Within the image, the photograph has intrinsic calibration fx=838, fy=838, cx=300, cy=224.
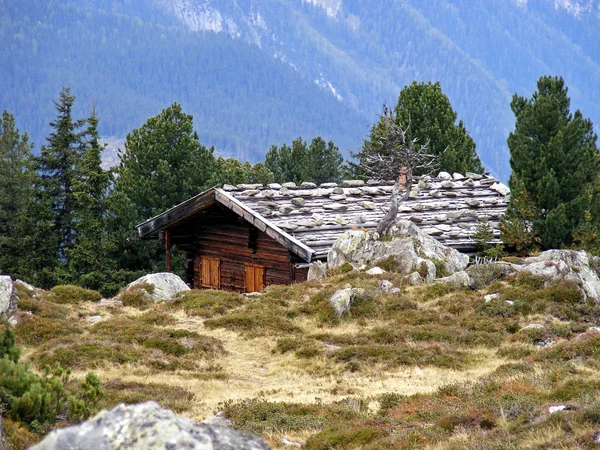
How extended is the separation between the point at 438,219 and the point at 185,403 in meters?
17.3

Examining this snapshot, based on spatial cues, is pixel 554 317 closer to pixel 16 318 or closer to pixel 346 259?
pixel 346 259

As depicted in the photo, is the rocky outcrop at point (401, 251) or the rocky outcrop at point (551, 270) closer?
the rocky outcrop at point (551, 270)

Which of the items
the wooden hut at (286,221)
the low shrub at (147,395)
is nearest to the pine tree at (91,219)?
the wooden hut at (286,221)

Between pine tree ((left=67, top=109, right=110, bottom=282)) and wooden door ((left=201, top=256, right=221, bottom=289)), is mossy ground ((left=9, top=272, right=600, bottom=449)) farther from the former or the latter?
pine tree ((left=67, top=109, right=110, bottom=282))

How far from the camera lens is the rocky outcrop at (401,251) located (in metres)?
24.1

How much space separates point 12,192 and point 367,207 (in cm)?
3789

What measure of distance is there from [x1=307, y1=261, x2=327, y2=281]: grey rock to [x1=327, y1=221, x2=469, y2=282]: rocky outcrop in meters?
0.27

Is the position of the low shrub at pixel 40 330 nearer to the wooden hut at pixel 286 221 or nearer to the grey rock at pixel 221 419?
the grey rock at pixel 221 419

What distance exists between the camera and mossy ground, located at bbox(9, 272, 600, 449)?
10.8 m

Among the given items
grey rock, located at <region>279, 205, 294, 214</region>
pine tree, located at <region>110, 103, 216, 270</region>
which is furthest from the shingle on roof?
pine tree, located at <region>110, 103, 216, 270</region>

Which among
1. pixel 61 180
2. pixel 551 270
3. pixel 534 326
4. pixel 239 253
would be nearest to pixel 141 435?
pixel 534 326

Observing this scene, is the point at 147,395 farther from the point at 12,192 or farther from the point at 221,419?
the point at 12,192

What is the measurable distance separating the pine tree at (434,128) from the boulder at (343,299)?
24627mm

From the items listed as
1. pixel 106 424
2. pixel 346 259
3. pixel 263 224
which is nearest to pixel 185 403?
pixel 106 424
